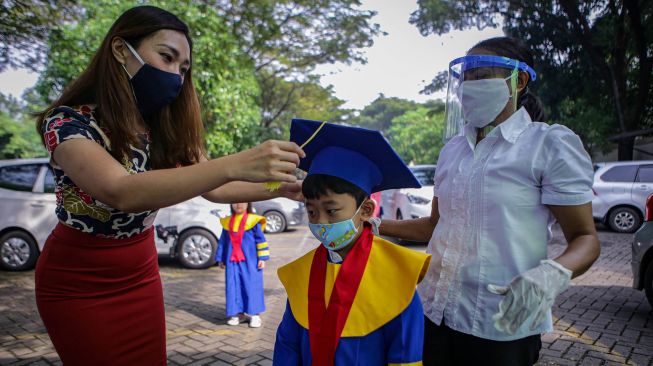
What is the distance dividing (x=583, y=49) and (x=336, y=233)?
17.9m

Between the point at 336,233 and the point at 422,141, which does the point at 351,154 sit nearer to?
the point at 336,233

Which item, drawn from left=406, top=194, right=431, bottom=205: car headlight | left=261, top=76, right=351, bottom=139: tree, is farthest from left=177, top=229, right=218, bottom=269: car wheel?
left=261, top=76, right=351, bottom=139: tree

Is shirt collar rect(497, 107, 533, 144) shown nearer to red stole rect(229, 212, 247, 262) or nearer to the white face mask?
the white face mask

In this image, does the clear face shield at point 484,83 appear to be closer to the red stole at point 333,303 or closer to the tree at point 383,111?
the red stole at point 333,303

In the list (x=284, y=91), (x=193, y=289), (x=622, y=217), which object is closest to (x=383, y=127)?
(x=284, y=91)

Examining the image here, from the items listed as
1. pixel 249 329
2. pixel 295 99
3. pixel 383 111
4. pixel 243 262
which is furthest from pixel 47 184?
pixel 383 111

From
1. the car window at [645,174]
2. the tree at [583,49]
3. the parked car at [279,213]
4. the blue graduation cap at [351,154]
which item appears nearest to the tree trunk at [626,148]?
the tree at [583,49]

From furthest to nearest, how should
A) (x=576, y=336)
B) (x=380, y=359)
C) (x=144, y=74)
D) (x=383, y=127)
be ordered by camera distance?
(x=383, y=127) → (x=576, y=336) → (x=144, y=74) → (x=380, y=359)

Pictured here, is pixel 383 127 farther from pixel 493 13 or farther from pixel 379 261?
pixel 379 261

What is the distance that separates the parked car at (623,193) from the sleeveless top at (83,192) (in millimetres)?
11731

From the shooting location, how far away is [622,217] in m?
11.4

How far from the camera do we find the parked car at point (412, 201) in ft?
31.0

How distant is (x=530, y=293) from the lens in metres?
1.45

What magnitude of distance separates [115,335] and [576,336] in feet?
14.7
